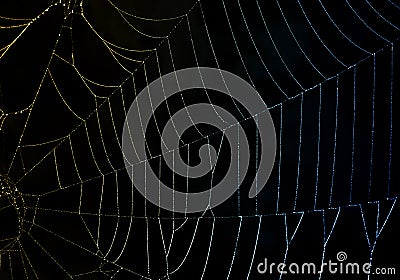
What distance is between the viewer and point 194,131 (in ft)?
6.15

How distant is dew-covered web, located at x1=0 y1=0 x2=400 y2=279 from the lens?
5.89ft

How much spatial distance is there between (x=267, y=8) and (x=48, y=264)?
1.16m

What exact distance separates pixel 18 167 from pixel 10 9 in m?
0.52

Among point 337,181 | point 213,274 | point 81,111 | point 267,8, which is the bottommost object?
point 213,274

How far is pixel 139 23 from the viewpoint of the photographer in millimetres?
1962

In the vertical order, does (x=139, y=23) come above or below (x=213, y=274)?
above

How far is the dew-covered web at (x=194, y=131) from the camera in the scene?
5.89 feet

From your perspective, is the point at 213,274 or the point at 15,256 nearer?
the point at 15,256

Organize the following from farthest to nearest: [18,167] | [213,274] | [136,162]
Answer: [213,274] → [18,167] → [136,162]

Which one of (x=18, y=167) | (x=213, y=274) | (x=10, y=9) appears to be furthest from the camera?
(x=213, y=274)

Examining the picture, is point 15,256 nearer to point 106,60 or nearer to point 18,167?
point 18,167

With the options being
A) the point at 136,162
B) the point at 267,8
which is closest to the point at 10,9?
the point at 136,162

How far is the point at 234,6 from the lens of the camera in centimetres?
194

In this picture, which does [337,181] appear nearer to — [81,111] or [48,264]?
[81,111]
